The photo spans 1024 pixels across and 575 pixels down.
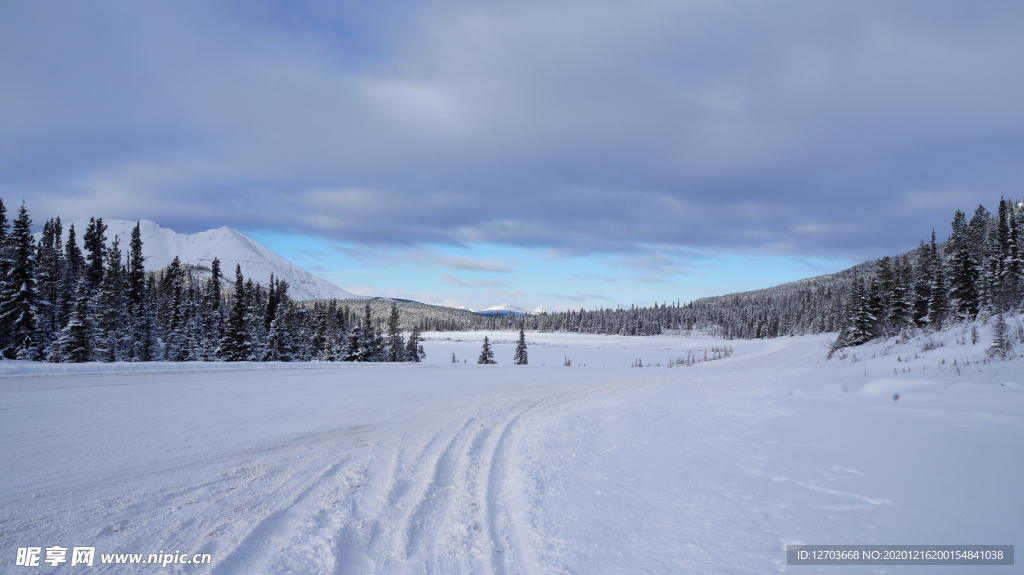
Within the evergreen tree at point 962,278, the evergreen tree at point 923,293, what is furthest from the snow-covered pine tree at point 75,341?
the evergreen tree at point 923,293

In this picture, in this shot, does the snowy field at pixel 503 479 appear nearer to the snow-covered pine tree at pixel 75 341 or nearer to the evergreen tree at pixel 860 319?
the snow-covered pine tree at pixel 75 341

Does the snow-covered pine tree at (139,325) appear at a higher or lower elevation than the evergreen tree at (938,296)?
lower

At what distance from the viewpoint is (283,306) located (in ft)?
132

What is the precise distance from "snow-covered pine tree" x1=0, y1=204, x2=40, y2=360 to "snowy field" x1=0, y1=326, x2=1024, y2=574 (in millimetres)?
22749

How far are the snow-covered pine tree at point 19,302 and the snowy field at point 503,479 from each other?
22749 mm

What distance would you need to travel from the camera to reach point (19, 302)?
80.4 feet

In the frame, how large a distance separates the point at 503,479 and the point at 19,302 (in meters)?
34.6

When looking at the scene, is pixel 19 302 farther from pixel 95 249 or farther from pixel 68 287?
pixel 95 249

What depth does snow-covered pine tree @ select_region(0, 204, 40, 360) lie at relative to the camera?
79.7 feet

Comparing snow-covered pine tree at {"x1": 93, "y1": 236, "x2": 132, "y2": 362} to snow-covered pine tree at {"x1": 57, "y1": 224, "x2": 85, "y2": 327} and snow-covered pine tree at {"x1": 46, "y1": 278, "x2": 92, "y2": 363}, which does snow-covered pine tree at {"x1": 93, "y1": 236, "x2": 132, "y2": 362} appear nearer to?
snow-covered pine tree at {"x1": 57, "y1": 224, "x2": 85, "y2": 327}

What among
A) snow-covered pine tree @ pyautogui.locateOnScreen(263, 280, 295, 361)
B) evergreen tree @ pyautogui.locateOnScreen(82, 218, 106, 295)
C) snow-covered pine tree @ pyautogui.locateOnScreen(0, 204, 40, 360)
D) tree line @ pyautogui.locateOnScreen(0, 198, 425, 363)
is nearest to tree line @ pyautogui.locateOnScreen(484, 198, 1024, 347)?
tree line @ pyautogui.locateOnScreen(0, 198, 425, 363)

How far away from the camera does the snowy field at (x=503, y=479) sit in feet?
11.3

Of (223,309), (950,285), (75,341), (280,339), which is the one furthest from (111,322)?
(950,285)

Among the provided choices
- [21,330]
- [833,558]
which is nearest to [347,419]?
[833,558]
